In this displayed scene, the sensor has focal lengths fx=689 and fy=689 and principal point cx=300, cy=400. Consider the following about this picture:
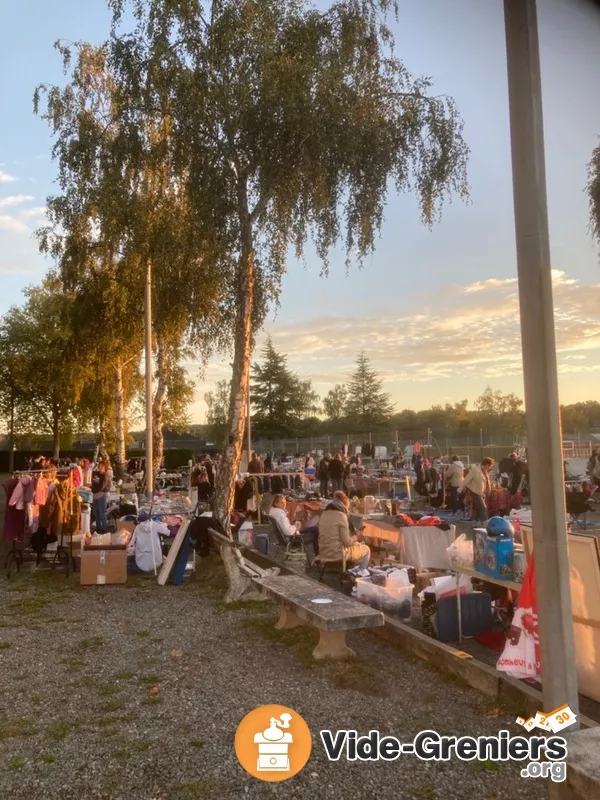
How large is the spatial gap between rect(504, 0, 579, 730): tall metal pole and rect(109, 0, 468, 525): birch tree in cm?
827

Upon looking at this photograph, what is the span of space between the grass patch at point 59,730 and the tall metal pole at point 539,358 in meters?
3.18

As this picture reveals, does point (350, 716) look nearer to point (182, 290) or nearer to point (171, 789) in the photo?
point (171, 789)

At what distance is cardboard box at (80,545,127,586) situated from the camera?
1020cm

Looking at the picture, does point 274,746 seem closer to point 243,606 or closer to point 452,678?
point 452,678

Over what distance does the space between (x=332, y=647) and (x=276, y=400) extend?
212ft

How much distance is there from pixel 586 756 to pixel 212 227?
1028cm

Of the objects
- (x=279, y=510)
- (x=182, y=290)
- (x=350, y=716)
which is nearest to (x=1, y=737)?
(x=350, y=716)

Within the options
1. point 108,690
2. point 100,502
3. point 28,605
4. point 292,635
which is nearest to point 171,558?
point 28,605

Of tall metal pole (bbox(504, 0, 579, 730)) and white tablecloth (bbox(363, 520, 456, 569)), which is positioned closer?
tall metal pole (bbox(504, 0, 579, 730))

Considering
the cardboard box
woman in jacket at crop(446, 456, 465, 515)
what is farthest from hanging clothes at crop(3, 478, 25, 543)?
woman in jacket at crop(446, 456, 465, 515)

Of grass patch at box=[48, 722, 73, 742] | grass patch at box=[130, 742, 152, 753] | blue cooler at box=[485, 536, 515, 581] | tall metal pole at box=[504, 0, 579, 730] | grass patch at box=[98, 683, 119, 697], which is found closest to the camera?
tall metal pole at box=[504, 0, 579, 730]

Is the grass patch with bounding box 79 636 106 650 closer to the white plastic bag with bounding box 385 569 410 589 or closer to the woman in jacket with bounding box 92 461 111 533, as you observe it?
the white plastic bag with bounding box 385 569 410 589

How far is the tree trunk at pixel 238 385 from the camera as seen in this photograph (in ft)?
39.3

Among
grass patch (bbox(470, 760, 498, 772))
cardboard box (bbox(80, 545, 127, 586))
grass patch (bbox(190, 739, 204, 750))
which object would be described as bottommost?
grass patch (bbox(470, 760, 498, 772))
